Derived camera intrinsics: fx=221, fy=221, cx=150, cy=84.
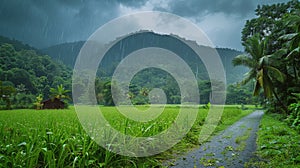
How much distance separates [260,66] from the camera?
1164 centimetres

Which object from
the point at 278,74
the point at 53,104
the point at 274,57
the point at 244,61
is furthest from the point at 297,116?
the point at 53,104

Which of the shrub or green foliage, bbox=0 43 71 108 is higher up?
green foliage, bbox=0 43 71 108

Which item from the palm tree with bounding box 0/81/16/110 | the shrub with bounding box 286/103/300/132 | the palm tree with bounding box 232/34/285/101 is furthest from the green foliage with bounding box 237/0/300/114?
the palm tree with bounding box 0/81/16/110

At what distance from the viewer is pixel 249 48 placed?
13.5m

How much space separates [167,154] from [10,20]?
6430 cm

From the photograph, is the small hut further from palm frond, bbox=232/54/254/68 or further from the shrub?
the shrub

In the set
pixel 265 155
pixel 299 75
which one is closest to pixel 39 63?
pixel 299 75

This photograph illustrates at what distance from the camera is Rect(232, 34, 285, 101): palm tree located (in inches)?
442

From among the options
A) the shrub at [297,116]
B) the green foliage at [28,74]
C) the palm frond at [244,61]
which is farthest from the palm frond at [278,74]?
the green foliage at [28,74]

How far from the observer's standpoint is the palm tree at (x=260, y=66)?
11218 mm

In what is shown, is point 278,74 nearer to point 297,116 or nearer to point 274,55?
point 274,55

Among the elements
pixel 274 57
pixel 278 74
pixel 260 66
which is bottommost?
pixel 278 74

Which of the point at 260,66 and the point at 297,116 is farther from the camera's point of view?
the point at 260,66

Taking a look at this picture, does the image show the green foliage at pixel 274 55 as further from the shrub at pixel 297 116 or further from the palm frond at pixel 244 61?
the shrub at pixel 297 116
